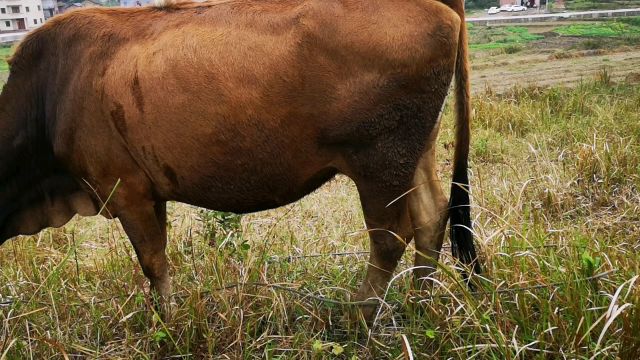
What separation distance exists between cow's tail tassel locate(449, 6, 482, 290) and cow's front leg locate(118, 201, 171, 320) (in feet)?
5.26

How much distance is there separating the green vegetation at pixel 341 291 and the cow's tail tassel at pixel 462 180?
0.30 ft

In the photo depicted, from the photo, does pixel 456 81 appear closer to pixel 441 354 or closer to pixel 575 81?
pixel 441 354

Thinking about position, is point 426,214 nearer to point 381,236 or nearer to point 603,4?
point 381,236

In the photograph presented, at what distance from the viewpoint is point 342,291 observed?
3600 millimetres

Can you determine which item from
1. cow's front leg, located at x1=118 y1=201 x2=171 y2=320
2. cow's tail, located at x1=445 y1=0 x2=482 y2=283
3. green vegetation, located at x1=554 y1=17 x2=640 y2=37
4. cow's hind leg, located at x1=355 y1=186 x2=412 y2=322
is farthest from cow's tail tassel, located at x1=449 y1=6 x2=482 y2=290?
green vegetation, located at x1=554 y1=17 x2=640 y2=37

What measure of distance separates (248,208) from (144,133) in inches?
26.2

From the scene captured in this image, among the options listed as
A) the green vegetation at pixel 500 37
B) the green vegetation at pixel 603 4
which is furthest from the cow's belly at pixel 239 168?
the green vegetation at pixel 500 37

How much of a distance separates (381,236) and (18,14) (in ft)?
34.7

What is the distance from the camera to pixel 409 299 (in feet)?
10.5

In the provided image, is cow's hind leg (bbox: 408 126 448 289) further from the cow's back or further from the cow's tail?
the cow's back

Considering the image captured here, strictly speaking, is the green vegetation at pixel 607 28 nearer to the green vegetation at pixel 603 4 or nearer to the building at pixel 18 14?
the green vegetation at pixel 603 4

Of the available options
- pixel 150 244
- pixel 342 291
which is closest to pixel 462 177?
pixel 342 291

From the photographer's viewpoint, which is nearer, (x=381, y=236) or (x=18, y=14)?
(x=381, y=236)

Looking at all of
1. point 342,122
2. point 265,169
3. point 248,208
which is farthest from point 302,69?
point 248,208
